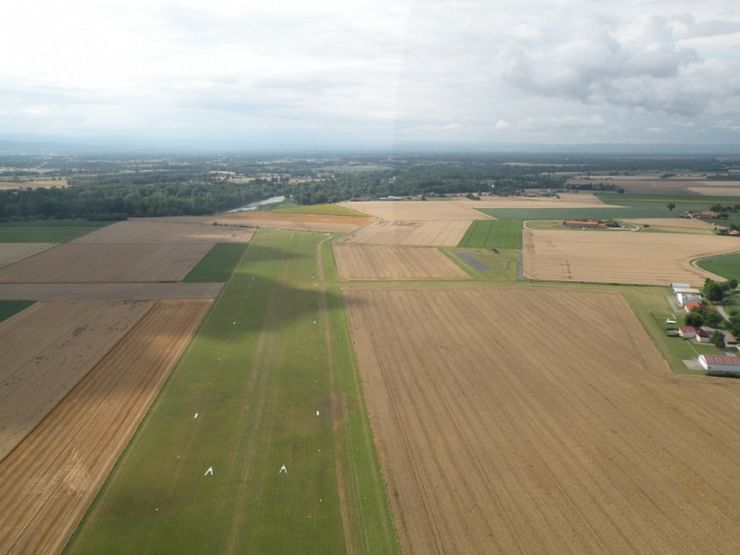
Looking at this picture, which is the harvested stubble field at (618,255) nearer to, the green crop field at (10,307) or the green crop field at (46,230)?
the green crop field at (10,307)

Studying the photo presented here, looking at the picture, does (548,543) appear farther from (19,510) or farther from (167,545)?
(19,510)

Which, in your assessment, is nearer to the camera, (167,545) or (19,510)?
(167,545)

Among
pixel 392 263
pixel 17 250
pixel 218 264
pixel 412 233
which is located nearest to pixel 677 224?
pixel 412 233

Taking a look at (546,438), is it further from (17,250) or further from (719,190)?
(719,190)

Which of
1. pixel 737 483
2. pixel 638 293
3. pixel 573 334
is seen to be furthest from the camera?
pixel 638 293

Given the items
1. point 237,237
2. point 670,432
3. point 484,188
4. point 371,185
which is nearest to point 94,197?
point 237,237

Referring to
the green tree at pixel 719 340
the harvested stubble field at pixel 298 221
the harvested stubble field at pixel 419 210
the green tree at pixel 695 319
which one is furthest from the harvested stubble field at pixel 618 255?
the harvested stubble field at pixel 298 221

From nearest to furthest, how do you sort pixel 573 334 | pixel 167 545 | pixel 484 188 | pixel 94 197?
pixel 167 545, pixel 573 334, pixel 94 197, pixel 484 188
